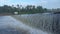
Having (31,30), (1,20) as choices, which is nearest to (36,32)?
(31,30)

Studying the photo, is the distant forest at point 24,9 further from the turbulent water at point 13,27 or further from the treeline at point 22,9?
the turbulent water at point 13,27

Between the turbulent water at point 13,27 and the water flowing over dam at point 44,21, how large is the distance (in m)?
0.08

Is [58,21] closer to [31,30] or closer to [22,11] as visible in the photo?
[31,30]

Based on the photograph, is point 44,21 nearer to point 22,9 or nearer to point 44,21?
point 44,21

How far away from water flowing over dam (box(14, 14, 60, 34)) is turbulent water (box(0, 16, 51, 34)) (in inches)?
3.2

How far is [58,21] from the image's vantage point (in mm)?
2420

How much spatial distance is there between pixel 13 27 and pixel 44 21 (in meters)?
0.52

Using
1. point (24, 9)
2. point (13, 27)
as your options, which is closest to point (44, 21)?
point (24, 9)

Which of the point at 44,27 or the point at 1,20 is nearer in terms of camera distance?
the point at 1,20

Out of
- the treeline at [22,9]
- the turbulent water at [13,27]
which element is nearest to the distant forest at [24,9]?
the treeline at [22,9]

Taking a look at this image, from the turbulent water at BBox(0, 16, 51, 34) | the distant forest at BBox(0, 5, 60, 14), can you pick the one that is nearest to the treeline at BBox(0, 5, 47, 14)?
the distant forest at BBox(0, 5, 60, 14)

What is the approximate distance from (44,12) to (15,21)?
505 mm

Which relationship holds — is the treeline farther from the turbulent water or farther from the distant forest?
the turbulent water

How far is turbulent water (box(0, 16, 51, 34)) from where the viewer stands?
2.26m
